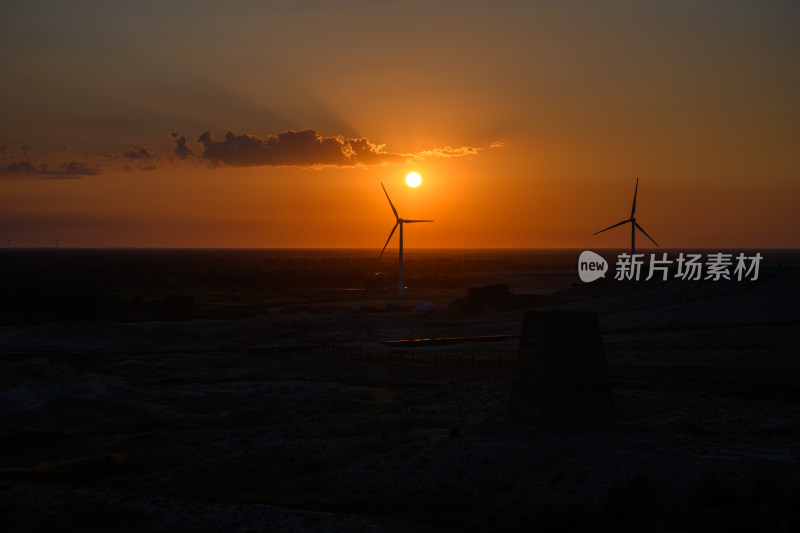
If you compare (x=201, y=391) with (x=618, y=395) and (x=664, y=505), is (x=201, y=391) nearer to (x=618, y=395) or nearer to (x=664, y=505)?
(x=618, y=395)

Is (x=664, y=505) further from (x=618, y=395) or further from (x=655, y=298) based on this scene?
(x=655, y=298)

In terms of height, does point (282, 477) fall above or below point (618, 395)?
below

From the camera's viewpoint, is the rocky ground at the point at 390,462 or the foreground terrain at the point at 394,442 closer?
the rocky ground at the point at 390,462

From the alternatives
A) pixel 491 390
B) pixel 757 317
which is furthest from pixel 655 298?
Answer: pixel 491 390

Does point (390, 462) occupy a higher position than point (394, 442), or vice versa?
point (394, 442)

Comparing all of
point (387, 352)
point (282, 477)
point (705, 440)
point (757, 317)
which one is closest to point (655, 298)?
point (757, 317)

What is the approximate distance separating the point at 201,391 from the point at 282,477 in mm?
23035

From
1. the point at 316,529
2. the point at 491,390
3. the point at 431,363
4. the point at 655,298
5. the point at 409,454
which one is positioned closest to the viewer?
the point at 316,529

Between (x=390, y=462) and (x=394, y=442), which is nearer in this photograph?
(x=390, y=462)

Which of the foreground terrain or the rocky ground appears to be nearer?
the rocky ground

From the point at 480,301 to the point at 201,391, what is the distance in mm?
59574

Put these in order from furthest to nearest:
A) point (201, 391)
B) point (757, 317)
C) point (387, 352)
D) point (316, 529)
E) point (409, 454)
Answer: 1. point (757, 317)
2. point (387, 352)
3. point (201, 391)
4. point (409, 454)
5. point (316, 529)

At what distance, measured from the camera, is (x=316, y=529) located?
79.6 feet

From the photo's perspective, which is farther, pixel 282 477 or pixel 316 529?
pixel 282 477
